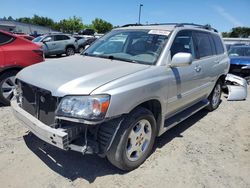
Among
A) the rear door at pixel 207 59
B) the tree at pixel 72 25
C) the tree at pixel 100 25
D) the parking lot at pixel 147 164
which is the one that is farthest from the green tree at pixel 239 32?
the parking lot at pixel 147 164

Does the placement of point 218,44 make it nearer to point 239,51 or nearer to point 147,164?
point 147,164

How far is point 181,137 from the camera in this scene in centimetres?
440

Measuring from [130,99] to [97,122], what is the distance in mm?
501

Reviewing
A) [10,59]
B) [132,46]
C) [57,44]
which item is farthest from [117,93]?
[57,44]

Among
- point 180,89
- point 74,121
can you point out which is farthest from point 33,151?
point 180,89

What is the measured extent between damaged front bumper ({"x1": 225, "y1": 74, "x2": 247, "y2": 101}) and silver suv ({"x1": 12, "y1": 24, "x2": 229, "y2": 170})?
328cm

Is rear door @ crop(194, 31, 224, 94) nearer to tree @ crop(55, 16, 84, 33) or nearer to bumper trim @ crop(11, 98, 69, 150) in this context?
bumper trim @ crop(11, 98, 69, 150)

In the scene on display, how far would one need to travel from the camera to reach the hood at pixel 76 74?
2.66 metres

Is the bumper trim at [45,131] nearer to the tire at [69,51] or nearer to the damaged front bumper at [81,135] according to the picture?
the damaged front bumper at [81,135]

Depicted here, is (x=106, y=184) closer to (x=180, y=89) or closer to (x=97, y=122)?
(x=97, y=122)

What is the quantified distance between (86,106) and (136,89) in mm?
658

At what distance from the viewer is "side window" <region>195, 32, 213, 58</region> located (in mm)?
4625

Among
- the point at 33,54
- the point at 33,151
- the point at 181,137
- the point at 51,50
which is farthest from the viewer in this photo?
the point at 51,50

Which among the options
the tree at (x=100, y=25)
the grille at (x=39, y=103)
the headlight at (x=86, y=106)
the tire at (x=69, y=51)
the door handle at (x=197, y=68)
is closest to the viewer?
the headlight at (x=86, y=106)
